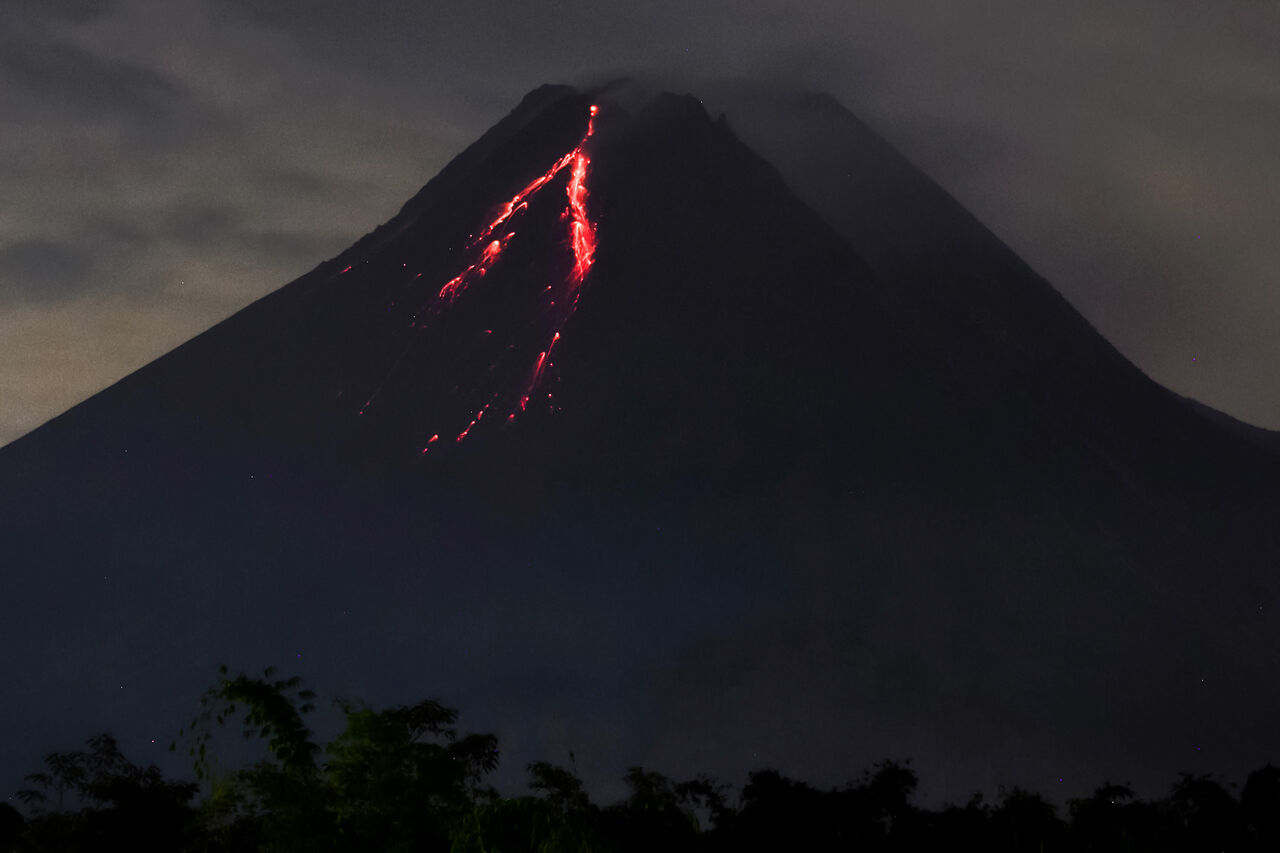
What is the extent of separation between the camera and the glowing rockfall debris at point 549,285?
124 meters

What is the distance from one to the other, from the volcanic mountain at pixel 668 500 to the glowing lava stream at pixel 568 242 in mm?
376

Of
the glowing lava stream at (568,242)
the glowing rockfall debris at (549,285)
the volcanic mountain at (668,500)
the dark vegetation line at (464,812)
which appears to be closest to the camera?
the dark vegetation line at (464,812)

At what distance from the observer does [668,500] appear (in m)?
122

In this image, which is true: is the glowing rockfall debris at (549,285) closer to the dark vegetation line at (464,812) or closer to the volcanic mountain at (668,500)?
the volcanic mountain at (668,500)

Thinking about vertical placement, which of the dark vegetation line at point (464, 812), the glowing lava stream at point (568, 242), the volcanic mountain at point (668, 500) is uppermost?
the glowing lava stream at point (568, 242)

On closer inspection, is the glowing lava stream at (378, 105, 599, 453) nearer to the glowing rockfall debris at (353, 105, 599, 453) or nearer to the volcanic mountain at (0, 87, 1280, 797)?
the glowing rockfall debris at (353, 105, 599, 453)

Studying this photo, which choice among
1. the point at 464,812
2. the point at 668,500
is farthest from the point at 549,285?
the point at 464,812

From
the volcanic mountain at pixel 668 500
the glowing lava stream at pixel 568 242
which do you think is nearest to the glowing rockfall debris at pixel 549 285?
the glowing lava stream at pixel 568 242

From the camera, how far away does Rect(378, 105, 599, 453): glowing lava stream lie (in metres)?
125

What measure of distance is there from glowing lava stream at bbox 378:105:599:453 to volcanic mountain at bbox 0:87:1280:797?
1.23 ft

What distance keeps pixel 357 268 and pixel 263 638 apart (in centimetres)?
4152

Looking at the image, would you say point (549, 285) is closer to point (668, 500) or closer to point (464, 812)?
point (668, 500)

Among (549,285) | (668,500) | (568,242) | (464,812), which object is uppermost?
(568,242)

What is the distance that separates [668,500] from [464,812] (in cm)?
10161
